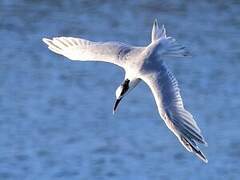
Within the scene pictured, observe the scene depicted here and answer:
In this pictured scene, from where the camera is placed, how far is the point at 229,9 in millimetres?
12547

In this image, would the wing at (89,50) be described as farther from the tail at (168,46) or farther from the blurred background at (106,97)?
the blurred background at (106,97)

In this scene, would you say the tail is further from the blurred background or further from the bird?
the blurred background

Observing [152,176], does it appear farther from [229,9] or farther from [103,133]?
[229,9]

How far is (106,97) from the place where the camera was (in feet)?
35.4

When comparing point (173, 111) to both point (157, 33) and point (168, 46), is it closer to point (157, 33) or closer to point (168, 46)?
point (168, 46)

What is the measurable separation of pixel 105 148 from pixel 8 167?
0.87m

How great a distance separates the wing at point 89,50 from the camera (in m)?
8.18

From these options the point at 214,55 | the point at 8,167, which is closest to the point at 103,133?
the point at 8,167

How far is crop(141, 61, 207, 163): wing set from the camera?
7.10 m

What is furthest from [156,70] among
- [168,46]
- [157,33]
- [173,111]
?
[157,33]

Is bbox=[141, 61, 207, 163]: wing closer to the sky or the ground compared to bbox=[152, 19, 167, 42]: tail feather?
closer to the ground

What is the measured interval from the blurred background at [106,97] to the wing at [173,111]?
6.32 ft

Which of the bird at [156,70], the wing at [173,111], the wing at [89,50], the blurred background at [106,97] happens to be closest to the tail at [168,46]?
the bird at [156,70]

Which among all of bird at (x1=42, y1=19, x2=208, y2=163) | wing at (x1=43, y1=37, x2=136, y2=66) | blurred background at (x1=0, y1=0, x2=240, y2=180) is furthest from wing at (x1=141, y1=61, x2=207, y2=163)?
blurred background at (x1=0, y1=0, x2=240, y2=180)
